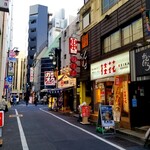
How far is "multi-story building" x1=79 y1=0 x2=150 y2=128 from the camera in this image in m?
13.9

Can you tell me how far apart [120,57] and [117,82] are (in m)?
1.58

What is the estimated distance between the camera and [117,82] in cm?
1599

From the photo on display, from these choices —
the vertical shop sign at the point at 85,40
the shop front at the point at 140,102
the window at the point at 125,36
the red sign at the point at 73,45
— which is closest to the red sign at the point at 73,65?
the red sign at the point at 73,45

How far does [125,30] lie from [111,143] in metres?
8.35

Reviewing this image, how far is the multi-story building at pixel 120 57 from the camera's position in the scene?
13.9 metres

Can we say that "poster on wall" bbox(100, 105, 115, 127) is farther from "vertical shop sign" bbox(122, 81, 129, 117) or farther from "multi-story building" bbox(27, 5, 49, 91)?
"multi-story building" bbox(27, 5, 49, 91)

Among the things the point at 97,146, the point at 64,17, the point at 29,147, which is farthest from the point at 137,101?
the point at 64,17

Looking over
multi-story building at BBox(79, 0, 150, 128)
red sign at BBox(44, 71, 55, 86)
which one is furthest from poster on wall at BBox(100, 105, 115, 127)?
red sign at BBox(44, 71, 55, 86)

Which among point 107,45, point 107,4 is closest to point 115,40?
point 107,45

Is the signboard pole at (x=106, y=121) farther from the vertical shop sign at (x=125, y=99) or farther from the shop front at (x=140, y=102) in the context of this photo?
the vertical shop sign at (x=125, y=99)

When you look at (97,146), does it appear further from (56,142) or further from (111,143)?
(56,142)

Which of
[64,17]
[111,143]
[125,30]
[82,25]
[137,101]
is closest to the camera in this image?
[111,143]

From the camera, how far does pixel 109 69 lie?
17.1 m

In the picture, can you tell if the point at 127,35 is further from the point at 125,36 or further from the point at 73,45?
the point at 73,45
